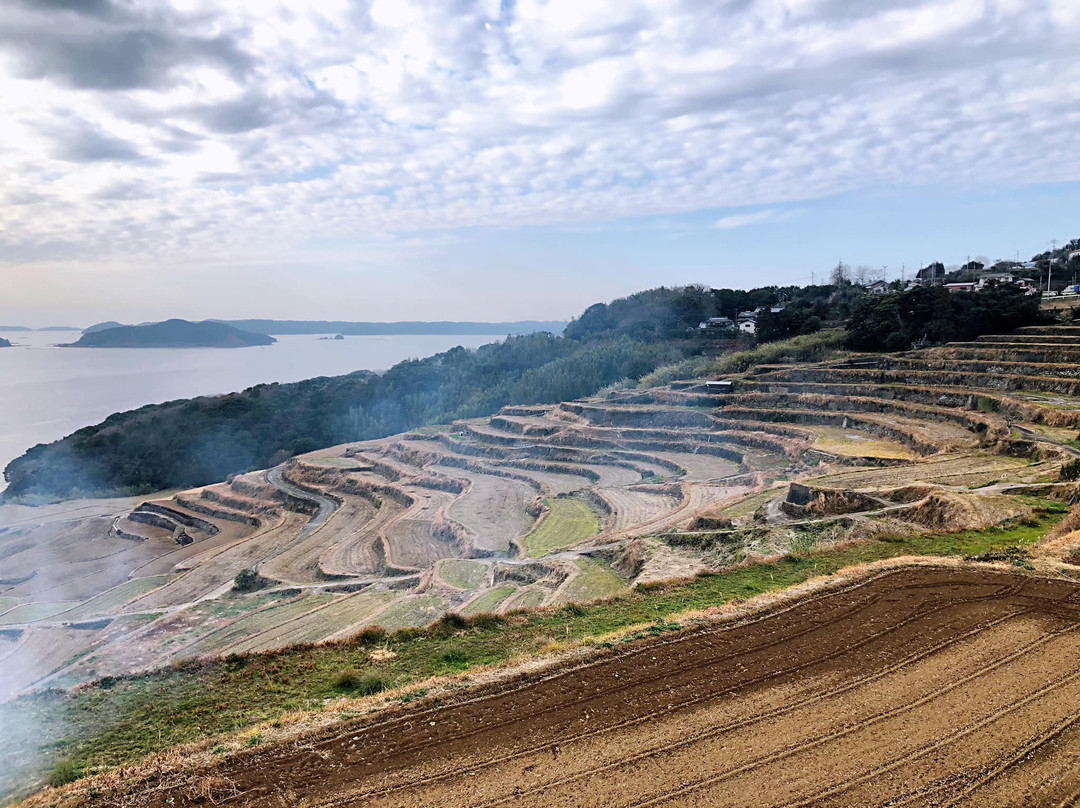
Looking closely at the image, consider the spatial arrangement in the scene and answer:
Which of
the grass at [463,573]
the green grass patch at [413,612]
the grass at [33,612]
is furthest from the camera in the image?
the grass at [33,612]

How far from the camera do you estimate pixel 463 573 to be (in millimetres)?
22406

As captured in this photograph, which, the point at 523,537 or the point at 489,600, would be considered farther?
the point at 523,537

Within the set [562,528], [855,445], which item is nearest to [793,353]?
[855,445]

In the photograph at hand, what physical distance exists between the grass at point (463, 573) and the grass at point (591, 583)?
11.7 feet

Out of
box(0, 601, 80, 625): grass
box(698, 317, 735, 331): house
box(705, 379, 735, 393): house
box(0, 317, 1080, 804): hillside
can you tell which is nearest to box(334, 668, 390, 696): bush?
box(0, 317, 1080, 804): hillside

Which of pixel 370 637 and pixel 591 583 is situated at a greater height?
pixel 370 637

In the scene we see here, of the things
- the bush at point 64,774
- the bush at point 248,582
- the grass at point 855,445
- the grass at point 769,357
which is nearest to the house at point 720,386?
the grass at point 769,357

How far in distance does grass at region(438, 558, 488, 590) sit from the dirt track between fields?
11.6 meters

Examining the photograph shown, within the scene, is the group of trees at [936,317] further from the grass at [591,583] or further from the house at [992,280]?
the grass at [591,583]

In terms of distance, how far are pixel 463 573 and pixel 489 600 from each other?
136 inches

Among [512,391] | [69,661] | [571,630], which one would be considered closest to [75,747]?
[571,630]

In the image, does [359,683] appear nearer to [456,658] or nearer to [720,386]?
[456,658]

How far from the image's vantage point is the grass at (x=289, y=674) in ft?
30.3

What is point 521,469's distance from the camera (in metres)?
38.4
